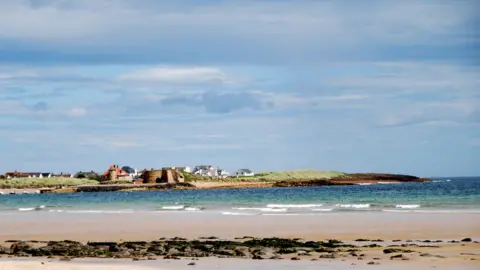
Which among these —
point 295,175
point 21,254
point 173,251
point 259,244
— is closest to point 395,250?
point 259,244

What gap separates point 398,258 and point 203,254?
471cm

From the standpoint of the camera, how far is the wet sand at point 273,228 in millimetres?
25000

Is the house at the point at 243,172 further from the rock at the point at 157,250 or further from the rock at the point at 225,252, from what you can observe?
the rock at the point at 225,252

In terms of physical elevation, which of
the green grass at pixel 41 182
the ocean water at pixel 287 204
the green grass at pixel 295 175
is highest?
the green grass at pixel 295 175

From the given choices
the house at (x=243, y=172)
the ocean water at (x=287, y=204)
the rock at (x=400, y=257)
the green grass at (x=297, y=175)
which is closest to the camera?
the rock at (x=400, y=257)

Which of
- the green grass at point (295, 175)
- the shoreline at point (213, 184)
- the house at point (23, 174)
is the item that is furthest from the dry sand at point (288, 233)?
the house at point (23, 174)

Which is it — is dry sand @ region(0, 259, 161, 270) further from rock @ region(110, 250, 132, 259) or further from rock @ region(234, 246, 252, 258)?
rock @ region(234, 246, 252, 258)

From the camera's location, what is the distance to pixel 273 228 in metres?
29.0

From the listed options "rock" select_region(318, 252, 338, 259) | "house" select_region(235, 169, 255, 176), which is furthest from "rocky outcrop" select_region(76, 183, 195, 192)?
"rock" select_region(318, 252, 338, 259)

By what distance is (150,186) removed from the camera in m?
128

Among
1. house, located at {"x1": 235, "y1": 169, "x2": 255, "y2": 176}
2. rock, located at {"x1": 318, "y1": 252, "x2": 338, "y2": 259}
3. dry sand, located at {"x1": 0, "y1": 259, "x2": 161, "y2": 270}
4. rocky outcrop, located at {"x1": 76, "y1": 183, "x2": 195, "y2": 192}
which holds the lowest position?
dry sand, located at {"x1": 0, "y1": 259, "x2": 161, "y2": 270}

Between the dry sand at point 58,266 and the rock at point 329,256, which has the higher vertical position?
the rock at point 329,256

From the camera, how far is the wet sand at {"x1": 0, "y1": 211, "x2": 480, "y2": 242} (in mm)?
25000

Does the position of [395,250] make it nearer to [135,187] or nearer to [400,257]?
[400,257]
